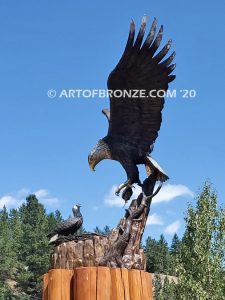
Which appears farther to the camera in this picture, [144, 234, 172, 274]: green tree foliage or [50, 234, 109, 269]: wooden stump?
[144, 234, 172, 274]: green tree foliage

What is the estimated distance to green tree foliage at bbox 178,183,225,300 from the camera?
14109mm

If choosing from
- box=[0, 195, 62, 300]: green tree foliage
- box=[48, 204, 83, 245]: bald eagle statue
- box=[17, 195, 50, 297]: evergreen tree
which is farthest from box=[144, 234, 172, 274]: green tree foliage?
box=[48, 204, 83, 245]: bald eagle statue

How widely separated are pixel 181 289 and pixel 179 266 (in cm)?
60

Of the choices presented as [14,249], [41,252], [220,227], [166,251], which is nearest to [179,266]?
[220,227]

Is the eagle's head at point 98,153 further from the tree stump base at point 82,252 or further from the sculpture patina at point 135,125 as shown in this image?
the tree stump base at point 82,252

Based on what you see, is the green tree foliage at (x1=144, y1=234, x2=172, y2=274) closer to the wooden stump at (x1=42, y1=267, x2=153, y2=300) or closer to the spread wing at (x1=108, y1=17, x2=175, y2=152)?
the spread wing at (x1=108, y1=17, x2=175, y2=152)

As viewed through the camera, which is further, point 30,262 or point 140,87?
point 30,262

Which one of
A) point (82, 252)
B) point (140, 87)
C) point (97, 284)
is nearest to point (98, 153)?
point (140, 87)

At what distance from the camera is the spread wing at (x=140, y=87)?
18.3ft

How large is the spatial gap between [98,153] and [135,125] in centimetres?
51

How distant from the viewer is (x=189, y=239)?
49.8 ft

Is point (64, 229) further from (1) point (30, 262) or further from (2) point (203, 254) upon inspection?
(1) point (30, 262)

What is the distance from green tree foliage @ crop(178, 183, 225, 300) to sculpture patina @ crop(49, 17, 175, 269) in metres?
8.82

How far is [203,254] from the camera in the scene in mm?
14555
